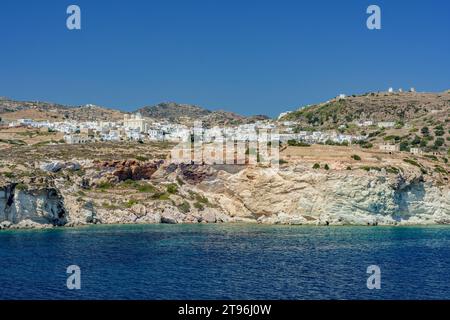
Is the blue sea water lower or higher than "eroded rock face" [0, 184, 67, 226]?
lower

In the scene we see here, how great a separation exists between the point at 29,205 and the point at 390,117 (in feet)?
236

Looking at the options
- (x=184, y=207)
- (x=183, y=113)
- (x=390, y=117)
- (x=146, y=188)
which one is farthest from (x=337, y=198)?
(x=183, y=113)

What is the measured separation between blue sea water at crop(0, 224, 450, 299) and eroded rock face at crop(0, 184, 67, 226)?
3825 millimetres

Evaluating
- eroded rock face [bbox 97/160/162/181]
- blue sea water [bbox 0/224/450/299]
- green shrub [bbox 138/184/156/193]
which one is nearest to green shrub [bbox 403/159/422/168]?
blue sea water [bbox 0/224/450/299]

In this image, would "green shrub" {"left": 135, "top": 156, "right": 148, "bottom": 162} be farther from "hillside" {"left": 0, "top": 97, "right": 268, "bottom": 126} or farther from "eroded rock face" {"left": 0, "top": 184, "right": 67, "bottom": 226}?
"hillside" {"left": 0, "top": 97, "right": 268, "bottom": 126}

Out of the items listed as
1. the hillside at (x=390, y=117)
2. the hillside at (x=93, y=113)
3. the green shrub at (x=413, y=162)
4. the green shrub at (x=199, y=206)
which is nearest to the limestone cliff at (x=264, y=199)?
the green shrub at (x=199, y=206)

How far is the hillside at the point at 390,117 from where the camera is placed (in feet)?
268

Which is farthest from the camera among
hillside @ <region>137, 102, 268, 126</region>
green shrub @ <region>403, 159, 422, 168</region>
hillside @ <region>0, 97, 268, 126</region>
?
hillside @ <region>137, 102, 268, 126</region>

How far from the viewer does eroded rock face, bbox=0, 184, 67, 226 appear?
4606 cm

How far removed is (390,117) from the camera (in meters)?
102

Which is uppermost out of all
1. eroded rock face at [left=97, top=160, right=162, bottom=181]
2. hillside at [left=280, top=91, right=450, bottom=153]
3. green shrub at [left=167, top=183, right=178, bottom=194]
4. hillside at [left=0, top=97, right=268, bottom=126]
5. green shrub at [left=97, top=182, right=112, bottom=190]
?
hillside at [left=0, top=97, right=268, bottom=126]

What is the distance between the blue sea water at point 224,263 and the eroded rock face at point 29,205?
3.82m

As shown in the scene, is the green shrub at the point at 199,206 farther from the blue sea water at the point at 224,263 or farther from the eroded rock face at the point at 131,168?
the blue sea water at the point at 224,263
